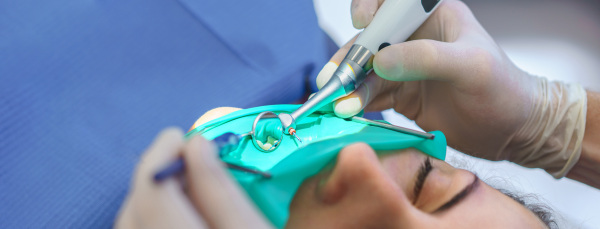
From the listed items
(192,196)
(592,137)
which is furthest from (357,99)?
(592,137)

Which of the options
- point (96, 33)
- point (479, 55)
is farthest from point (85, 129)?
point (479, 55)

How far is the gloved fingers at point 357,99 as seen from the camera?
839 mm

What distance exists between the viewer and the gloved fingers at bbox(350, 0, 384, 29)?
38.4 inches

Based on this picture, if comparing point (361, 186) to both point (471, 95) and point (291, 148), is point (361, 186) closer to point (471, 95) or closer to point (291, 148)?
point (291, 148)

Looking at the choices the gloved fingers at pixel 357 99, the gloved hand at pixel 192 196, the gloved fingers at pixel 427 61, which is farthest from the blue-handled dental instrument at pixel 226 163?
the gloved fingers at pixel 427 61

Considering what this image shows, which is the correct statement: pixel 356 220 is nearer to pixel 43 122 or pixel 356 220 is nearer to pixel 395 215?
pixel 395 215

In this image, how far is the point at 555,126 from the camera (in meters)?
1.07

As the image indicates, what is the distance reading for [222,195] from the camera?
1.27 feet

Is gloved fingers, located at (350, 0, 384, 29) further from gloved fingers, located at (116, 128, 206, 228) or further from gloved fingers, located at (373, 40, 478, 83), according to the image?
gloved fingers, located at (116, 128, 206, 228)

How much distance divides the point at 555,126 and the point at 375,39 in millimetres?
577

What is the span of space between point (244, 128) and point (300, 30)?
54 centimetres

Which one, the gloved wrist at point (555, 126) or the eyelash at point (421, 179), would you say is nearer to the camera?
the eyelash at point (421, 179)

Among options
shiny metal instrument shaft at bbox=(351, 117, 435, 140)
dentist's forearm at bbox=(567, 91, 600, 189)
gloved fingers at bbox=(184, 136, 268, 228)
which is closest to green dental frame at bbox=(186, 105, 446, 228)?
shiny metal instrument shaft at bbox=(351, 117, 435, 140)

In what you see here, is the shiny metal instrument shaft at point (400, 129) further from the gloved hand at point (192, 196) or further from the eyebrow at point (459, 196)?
the gloved hand at point (192, 196)
